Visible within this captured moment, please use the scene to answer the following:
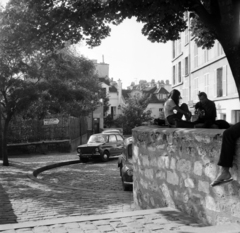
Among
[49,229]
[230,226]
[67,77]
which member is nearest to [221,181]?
[230,226]

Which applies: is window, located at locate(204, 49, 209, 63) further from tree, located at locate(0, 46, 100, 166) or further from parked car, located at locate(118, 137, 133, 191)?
parked car, located at locate(118, 137, 133, 191)

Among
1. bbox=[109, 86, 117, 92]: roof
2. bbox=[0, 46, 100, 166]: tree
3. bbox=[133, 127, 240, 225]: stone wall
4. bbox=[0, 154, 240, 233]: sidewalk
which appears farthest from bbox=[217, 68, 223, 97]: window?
bbox=[109, 86, 117, 92]: roof

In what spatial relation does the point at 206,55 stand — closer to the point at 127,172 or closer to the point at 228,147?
the point at 127,172

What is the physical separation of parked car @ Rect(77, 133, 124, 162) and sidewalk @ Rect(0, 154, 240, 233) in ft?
17.6

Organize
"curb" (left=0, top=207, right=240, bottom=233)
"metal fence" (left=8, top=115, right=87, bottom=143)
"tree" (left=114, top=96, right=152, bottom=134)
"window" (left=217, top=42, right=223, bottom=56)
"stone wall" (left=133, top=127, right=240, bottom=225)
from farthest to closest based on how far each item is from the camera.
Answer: "tree" (left=114, top=96, right=152, bottom=134) → "window" (left=217, top=42, right=223, bottom=56) → "metal fence" (left=8, top=115, right=87, bottom=143) → "stone wall" (left=133, top=127, right=240, bottom=225) → "curb" (left=0, top=207, right=240, bottom=233)

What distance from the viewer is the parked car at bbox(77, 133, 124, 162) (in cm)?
1969

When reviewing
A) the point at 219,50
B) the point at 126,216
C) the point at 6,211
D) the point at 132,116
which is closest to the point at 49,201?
the point at 6,211

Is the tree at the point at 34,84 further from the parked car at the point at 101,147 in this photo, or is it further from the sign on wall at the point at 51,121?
the sign on wall at the point at 51,121

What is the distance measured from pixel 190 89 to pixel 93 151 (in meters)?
17.4

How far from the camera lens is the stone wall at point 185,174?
179 inches

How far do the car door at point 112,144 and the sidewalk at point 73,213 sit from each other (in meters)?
6.76

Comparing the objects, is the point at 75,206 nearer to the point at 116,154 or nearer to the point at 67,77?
the point at 67,77

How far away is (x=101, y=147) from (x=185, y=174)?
1460cm

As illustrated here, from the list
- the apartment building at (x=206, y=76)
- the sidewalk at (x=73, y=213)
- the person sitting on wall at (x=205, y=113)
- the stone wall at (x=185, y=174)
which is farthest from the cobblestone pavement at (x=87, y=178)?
the apartment building at (x=206, y=76)
